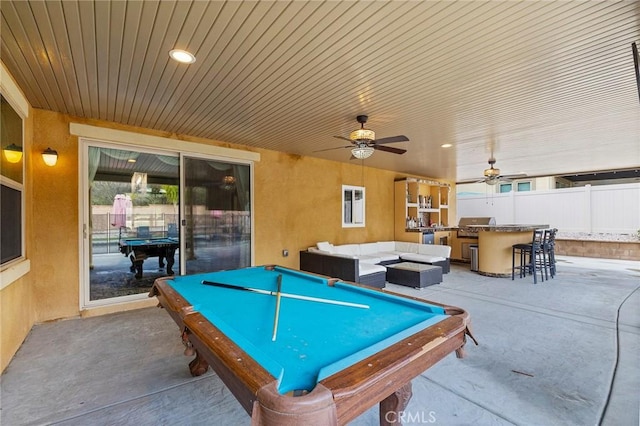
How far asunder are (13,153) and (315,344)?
3.58m

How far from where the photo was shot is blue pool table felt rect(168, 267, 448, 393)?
113 cm

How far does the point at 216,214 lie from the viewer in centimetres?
508

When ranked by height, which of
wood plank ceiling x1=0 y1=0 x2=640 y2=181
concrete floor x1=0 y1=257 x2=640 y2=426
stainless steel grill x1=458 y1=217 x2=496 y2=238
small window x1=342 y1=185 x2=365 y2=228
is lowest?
concrete floor x1=0 y1=257 x2=640 y2=426

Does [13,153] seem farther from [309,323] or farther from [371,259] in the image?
[371,259]

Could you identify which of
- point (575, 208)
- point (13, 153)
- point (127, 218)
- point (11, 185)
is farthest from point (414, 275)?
point (575, 208)

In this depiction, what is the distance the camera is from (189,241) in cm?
471

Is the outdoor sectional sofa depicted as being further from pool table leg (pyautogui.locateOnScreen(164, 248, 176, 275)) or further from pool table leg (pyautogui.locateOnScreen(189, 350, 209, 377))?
pool table leg (pyautogui.locateOnScreen(189, 350, 209, 377))

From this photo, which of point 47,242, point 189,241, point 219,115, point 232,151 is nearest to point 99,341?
point 47,242

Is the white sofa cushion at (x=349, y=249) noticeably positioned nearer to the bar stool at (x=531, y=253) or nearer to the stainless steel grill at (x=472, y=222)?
the stainless steel grill at (x=472, y=222)

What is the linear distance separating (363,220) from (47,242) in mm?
5802

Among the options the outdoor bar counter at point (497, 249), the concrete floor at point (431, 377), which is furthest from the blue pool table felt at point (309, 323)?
the outdoor bar counter at point (497, 249)

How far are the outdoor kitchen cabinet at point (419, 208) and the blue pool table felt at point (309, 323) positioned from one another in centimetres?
565

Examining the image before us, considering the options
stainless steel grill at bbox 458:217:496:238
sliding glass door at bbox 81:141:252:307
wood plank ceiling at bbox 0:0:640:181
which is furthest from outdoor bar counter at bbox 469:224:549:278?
sliding glass door at bbox 81:141:252:307

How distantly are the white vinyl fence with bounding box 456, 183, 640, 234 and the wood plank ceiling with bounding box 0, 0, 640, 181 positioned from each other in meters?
5.97
